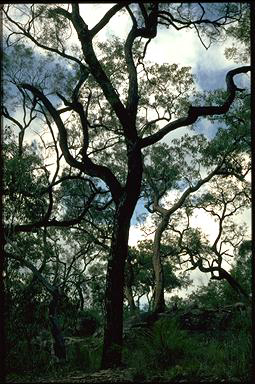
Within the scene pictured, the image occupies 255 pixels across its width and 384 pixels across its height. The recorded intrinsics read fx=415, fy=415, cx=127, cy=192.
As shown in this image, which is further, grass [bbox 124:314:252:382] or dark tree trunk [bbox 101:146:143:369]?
dark tree trunk [bbox 101:146:143:369]

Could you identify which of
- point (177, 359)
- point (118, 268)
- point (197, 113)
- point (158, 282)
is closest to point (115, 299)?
point (118, 268)

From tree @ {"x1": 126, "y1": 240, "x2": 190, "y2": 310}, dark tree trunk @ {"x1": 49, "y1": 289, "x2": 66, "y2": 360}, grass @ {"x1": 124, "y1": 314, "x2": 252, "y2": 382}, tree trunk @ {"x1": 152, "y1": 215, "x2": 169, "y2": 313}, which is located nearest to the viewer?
grass @ {"x1": 124, "y1": 314, "x2": 252, "y2": 382}

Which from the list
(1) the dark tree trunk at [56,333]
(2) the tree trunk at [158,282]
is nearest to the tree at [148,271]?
(2) the tree trunk at [158,282]

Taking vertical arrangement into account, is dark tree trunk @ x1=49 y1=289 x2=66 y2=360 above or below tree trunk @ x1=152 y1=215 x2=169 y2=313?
below

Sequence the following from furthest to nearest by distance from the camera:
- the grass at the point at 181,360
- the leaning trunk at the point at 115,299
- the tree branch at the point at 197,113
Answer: the tree branch at the point at 197,113, the leaning trunk at the point at 115,299, the grass at the point at 181,360

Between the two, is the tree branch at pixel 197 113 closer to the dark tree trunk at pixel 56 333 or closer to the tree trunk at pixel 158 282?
the dark tree trunk at pixel 56 333

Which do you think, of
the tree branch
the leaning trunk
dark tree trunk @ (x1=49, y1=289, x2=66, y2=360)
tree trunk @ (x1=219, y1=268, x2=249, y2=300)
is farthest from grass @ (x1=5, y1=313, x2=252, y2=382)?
tree trunk @ (x1=219, y1=268, x2=249, y2=300)

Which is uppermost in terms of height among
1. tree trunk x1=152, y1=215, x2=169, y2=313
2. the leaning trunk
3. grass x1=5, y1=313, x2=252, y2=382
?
tree trunk x1=152, y1=215, x2=169, y2=313

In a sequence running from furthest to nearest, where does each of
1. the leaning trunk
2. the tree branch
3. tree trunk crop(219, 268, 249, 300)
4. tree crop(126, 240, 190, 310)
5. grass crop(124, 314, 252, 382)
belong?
tree crop(126, 240, 190, 310) → tree trunk crop(219, 268, 249, 300) → the tree branch → the leaning trunk → grass crop(124, 314, 252, 382)

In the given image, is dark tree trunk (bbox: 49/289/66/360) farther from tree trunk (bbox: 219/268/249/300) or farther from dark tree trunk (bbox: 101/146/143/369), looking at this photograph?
tree trunk (bbox: 219/268/249/300)

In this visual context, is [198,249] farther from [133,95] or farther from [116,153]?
[133,95]

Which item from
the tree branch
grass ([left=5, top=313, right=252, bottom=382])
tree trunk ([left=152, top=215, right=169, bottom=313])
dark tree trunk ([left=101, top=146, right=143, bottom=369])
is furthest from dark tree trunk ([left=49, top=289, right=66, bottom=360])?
tree trunk ([left=152, top=215, right=169, bottom=313])

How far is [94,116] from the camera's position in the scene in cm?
1591

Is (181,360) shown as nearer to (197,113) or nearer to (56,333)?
(197,113)
